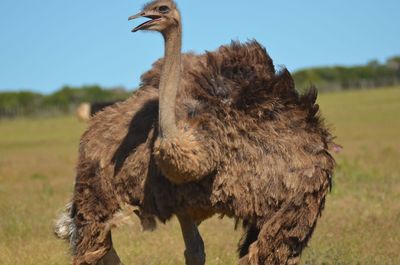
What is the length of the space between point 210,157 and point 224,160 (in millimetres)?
144

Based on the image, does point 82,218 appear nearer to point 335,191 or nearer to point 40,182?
point 335,191

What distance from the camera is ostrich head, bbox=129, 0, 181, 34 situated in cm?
604

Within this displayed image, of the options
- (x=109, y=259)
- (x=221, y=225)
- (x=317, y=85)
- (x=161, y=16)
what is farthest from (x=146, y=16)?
(x=317, y=85)

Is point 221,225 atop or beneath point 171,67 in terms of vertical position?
beneath

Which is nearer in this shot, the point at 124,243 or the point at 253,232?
the point at 253,232

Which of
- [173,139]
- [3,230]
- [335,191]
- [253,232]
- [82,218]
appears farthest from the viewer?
[335,191]

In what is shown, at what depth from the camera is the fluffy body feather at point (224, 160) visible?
237 inches

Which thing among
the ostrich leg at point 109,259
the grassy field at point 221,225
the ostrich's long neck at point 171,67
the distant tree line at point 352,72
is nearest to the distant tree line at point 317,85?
the distant tree line at point 352,72

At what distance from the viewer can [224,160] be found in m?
6.13

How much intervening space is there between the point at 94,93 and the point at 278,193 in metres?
100

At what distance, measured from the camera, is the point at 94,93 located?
4136 inches

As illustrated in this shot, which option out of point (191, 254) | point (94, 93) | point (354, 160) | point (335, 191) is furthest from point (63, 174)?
point (94, 93)

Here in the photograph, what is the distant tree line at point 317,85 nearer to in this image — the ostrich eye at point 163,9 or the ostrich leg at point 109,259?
the ostrich leg at point 109,259

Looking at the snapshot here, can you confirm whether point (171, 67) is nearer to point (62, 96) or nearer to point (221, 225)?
point (221, 225)
